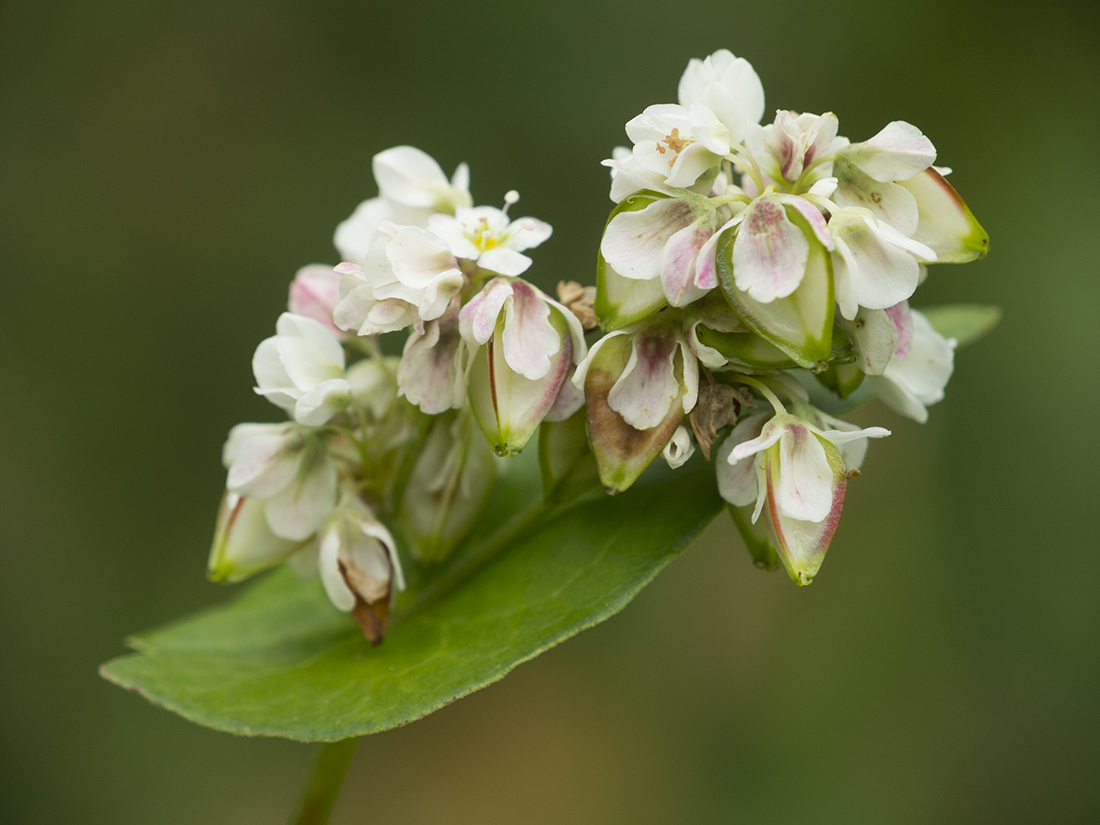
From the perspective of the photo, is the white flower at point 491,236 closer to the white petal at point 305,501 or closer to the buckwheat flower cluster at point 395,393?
the buckwheat flower cluster at point 395,393

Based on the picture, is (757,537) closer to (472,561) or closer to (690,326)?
(690,326)

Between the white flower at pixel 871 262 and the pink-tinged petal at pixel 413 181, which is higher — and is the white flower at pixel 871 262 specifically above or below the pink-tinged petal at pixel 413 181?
below

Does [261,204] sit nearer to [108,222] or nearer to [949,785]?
[108,222]

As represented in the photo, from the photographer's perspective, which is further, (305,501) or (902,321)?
(305,501)

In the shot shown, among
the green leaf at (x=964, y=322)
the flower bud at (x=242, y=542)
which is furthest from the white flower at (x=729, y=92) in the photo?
the flower bud at (x=242, y=542)

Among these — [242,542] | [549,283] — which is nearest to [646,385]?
[242,542]

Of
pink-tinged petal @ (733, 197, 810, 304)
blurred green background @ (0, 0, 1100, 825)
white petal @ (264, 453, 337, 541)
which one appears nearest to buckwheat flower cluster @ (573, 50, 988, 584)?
pink-tinged petal @ (733, 197, 810, 304)

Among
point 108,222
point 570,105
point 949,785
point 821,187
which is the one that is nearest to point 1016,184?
point 570,105
